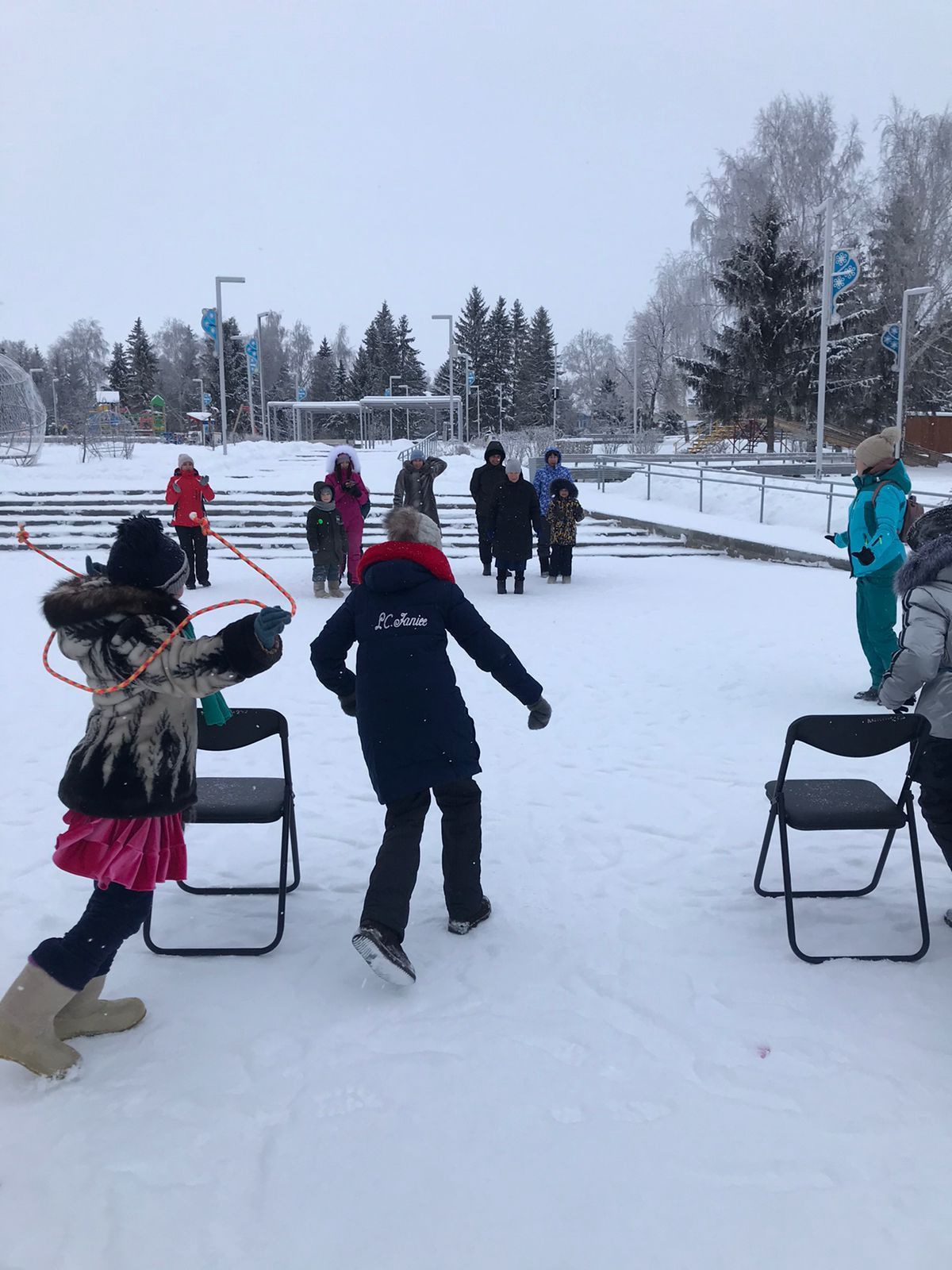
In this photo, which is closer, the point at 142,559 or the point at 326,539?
the point at 142,559

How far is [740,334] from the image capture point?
121 feet

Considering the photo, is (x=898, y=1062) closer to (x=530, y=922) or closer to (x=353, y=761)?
(x=530, y=922)

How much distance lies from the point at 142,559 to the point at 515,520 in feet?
27.9

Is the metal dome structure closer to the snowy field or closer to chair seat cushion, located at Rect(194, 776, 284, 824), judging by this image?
the snowy field

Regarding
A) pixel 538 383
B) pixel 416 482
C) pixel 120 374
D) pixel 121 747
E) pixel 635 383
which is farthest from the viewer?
pixel 120 374

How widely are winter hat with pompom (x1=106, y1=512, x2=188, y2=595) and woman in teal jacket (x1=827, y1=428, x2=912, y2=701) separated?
14.7ft

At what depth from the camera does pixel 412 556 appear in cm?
330

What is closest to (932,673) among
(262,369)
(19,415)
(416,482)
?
(416,482)

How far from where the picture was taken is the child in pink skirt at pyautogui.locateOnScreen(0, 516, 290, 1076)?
263cm

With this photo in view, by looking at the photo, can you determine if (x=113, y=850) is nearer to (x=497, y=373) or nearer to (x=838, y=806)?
(x=838, y=806)

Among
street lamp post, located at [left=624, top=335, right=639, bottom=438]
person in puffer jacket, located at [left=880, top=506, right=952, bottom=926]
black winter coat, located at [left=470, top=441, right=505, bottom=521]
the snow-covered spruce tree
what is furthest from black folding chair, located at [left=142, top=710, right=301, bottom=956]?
street lamp post, located at [left=624, top=335, right=639, bottom=438]

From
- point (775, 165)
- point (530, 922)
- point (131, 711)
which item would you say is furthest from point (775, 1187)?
point (775, 165)

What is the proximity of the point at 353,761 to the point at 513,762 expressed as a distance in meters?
Result: 0.91

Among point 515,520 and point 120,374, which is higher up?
point 120,374
